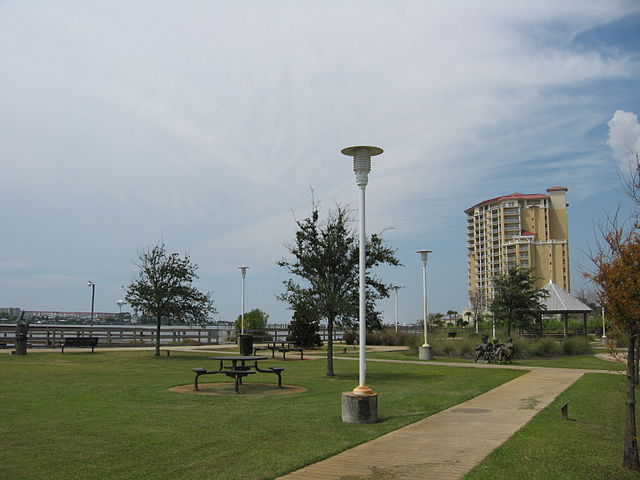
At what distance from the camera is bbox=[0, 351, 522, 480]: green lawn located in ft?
23.4

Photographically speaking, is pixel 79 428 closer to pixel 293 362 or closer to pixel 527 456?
pixel 527 456

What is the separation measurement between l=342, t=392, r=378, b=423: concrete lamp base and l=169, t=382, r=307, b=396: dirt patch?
4245mm

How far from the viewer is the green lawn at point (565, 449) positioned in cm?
696

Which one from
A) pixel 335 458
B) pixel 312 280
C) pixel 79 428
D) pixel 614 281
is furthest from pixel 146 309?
pixel 614 281

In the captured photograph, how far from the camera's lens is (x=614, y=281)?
24.2 ft

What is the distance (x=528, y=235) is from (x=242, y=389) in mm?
126534

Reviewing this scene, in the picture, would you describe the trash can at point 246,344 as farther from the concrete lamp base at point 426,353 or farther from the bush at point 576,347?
the bush at point 576,347

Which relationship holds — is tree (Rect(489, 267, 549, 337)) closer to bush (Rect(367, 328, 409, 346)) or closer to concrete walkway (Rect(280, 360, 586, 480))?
bush (Rect(367, 328, 409, 346))

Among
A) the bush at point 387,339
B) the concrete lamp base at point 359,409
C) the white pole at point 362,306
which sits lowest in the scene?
the bush at point 387,339

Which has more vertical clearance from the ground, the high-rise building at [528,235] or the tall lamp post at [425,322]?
the high-rise building at [528,235]

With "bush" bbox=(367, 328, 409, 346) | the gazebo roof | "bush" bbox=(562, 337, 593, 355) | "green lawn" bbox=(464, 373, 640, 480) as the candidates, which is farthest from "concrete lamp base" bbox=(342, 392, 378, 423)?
the gazebo roof

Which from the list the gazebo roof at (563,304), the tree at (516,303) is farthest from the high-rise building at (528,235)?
the tree at (516,303)

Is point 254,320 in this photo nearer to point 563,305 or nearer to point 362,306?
point 563,305

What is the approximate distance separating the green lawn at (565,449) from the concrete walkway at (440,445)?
0.82 feet
